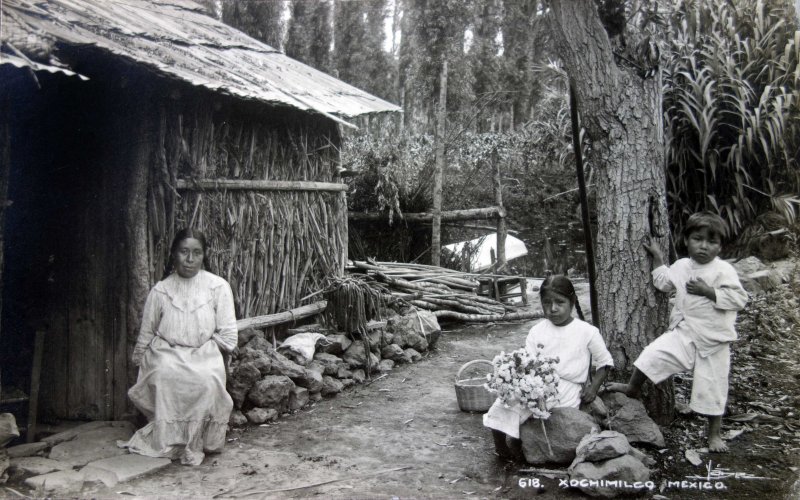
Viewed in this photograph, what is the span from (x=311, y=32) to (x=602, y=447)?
20547 mm

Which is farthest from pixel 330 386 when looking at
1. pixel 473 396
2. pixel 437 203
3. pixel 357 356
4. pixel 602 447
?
pixel 437 203

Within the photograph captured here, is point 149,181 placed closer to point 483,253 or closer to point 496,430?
point 496,430

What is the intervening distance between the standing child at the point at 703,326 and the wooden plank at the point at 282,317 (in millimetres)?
3226

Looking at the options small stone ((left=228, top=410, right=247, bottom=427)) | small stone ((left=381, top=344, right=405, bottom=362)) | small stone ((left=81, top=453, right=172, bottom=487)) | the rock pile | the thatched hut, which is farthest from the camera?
small stone ((left=381, top=344, right=405, bottom=362))

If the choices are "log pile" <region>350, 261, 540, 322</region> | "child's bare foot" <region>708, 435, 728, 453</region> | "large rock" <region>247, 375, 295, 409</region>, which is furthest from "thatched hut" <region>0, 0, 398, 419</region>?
"child's bare foot" <region>708, 435, 728, 453</region>

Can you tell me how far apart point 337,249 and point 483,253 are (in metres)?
5.17

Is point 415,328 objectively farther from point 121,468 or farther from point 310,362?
point 121,468

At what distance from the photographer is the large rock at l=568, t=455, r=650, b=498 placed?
3105 millimetres

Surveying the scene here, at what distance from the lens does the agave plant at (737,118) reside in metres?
6.00

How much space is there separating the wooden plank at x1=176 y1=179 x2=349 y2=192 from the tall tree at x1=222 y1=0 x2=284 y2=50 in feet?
38.9

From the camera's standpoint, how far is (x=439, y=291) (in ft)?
27.4

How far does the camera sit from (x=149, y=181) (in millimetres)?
4574

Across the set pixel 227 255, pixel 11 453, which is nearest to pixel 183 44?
pixel 227 255

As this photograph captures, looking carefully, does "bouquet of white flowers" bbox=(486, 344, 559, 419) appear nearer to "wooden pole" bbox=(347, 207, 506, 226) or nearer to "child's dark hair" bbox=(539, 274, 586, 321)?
"child's dark hair" bbox=(539, 274, 586, 321)
